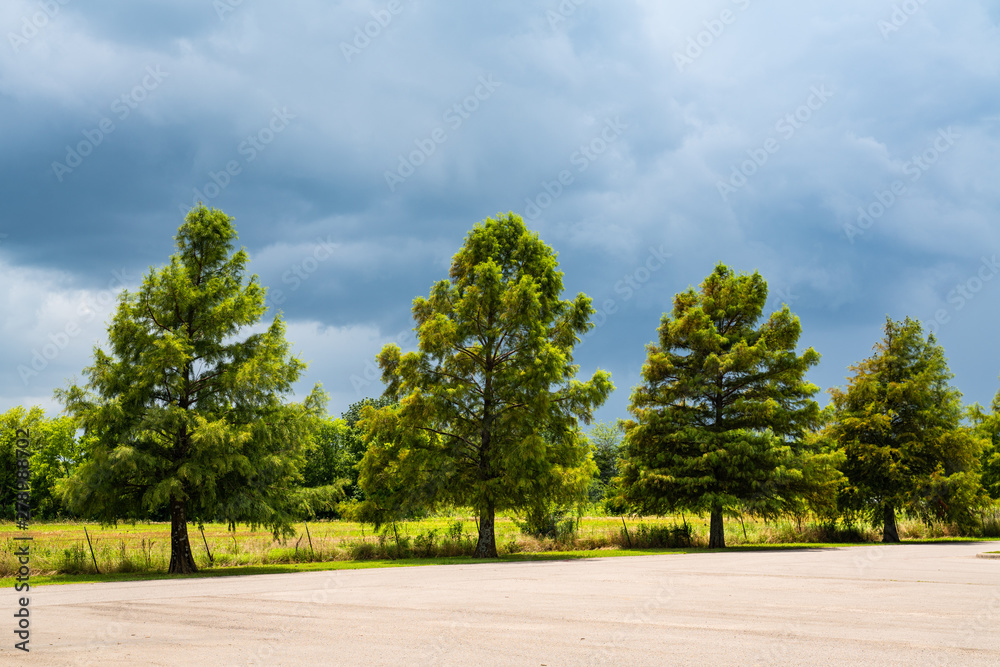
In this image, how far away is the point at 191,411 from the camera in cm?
2367

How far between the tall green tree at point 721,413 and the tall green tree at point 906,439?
7.38m

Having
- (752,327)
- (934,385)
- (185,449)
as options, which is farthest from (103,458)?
(934,385)

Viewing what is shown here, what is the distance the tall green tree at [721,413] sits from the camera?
1378 inches

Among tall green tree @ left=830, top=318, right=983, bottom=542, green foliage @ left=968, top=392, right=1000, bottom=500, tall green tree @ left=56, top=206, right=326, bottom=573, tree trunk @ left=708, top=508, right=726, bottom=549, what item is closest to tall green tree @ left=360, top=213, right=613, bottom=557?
tall green tree @ left=56, top=206, right=326, bottom=573

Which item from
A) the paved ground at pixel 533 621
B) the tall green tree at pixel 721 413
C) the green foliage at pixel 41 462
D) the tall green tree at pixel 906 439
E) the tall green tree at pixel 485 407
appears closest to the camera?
the paved ground at pixel 533 621

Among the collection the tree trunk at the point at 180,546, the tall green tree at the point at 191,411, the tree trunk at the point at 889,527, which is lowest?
the tree trunk at the point at 889,527

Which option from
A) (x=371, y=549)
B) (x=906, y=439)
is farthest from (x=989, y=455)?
(x=371, y=549)

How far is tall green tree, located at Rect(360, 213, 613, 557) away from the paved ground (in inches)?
411

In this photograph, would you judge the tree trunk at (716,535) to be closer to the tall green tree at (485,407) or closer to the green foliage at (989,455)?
the tall green tree at (485,407)

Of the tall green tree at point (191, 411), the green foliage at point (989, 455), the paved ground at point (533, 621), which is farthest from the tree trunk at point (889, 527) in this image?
the tall green tree at point (191, 411)

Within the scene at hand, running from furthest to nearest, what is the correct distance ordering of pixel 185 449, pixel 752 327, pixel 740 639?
pixel 752 327
pixel 185 449
pixel 740 639

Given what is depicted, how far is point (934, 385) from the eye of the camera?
43781 mm

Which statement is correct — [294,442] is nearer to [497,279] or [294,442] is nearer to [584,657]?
[497,279]

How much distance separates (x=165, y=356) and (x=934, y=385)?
39.2m
